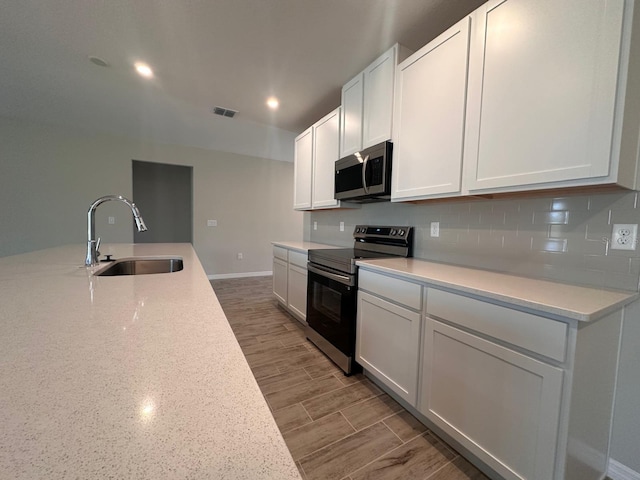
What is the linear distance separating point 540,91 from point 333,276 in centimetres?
159

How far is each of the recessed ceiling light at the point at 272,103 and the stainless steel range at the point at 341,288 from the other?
175cm

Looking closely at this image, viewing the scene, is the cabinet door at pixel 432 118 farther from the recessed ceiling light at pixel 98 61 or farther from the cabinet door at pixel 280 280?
the recessed ceiling light at pixel 98 61

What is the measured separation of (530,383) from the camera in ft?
3.33

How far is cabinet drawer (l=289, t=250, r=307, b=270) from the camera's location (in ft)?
8.84

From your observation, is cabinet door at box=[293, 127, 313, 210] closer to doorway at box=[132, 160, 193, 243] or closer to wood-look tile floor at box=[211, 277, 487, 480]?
wood-look tile floor at box=[211, 277, 487, 480]

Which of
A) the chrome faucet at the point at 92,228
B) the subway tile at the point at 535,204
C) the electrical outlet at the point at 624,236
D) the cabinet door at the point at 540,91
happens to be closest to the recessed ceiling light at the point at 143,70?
the chrome faucet at the point at 92,228

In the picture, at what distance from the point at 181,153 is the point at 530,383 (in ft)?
17.3

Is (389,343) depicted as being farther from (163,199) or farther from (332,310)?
(163,199)

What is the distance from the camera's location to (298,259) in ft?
9.27

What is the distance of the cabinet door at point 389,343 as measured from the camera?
149cm

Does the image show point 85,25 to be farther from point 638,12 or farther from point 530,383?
point 530,383

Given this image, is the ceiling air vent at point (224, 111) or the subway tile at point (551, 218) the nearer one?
the subway tile at point (551, 218)

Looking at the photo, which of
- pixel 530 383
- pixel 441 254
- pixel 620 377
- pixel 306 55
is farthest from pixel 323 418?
pixel 306 55

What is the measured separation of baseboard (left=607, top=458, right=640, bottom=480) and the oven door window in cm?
136
